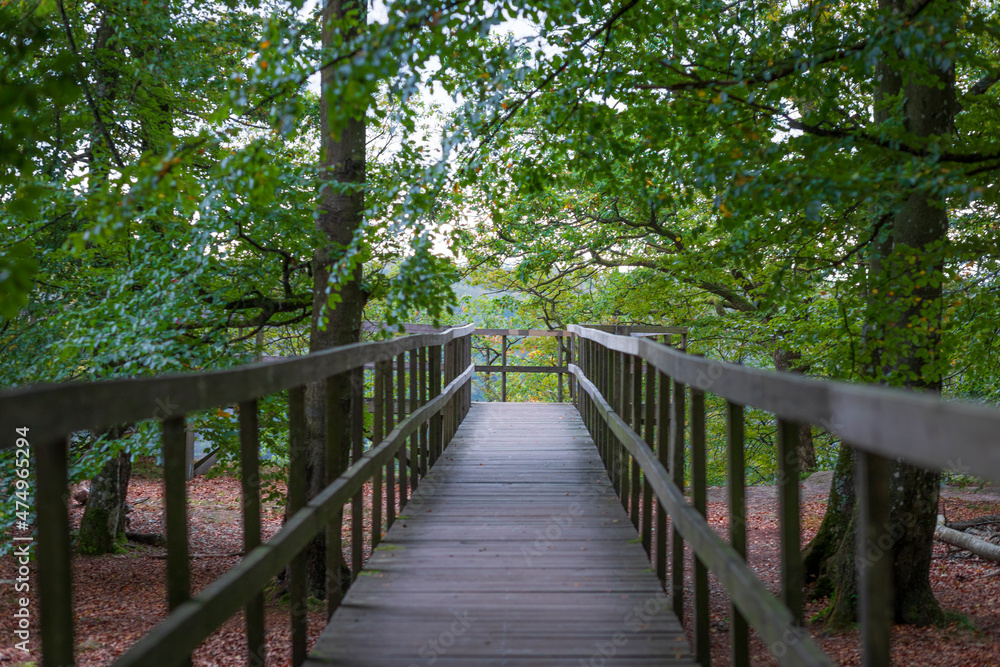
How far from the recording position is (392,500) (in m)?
4.77

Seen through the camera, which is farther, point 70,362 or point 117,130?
point 117,130

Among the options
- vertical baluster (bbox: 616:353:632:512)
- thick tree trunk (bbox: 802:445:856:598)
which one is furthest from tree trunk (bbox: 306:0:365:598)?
thick tree trunk (bbox: 802:445:856:598)

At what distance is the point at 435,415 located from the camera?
6.90m

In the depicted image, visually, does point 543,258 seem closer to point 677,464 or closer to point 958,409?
point 677,464

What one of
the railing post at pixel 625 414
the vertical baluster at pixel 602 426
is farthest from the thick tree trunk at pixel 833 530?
the railing post at pixel 625 414

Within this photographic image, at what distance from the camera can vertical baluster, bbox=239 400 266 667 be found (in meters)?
2.29

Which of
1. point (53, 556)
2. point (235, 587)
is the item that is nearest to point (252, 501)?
point (235, 587)

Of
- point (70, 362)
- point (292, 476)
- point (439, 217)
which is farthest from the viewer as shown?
point (70, 362)

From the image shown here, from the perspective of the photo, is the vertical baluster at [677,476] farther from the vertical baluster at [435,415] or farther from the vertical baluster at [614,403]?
the vertical baluster at [435,415]

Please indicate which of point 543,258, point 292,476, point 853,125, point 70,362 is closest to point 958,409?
point 292,476

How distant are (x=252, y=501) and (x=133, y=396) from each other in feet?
2.72

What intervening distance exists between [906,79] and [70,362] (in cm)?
683

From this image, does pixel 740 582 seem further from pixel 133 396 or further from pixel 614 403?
pixel 614 403

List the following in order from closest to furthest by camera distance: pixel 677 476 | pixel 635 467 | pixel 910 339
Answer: pixel 677 476, pixel 635 467, pixel 910 339
